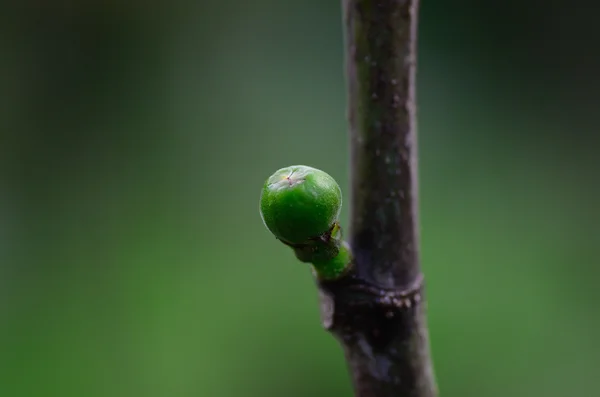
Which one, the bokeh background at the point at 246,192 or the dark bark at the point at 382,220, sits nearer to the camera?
the dark bark at the point at 382,220

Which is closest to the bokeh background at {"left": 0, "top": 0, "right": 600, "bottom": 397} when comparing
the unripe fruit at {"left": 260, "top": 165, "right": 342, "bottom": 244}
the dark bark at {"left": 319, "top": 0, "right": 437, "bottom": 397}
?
the dark bark at {"left": 319, "top": 0, "right": 437, "bottom": 397}

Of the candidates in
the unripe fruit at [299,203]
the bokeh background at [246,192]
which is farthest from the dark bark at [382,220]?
the bokeh background at [246,192]

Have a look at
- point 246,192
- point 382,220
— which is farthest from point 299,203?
point 246,192

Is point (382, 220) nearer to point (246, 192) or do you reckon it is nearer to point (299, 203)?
point (299, 203)

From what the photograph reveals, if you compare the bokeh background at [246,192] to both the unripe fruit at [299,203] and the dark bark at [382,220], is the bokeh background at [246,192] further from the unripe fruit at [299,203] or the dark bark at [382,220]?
the unripe fruit at [299,203]

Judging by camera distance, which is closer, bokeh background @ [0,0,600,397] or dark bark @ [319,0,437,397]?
dark bark @ [319,0,437,397]

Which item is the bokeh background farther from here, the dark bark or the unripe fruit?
the unripe fruit
